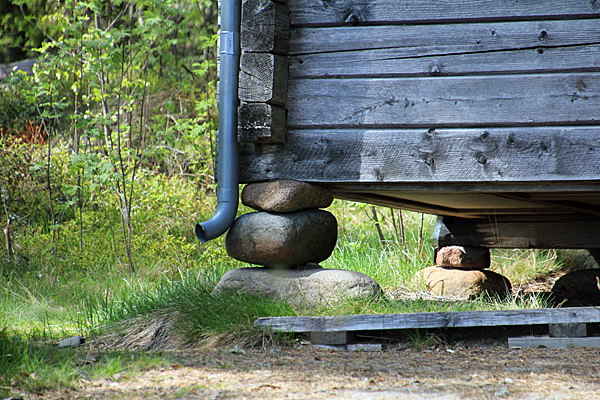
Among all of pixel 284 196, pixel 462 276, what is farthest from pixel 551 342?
pixel 462 276

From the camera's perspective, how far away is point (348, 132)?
4082 millimetres

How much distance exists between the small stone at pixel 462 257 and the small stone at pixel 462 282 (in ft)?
0.36

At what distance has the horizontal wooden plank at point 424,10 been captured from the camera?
12.6 ft

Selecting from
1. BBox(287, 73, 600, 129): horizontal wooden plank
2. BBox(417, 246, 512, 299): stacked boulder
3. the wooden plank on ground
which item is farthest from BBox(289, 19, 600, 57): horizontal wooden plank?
BBox(417, 246, 512, 299): stacked boulder

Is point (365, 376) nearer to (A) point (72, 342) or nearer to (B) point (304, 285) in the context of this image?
(B) point (304, 285)

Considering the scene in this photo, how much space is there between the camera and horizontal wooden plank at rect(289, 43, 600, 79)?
383 cm

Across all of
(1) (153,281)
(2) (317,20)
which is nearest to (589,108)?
(2) (317,20)

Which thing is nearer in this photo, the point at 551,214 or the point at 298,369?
the point at 298,369

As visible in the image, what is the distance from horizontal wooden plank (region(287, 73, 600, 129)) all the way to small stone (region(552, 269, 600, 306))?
2531 millimetres

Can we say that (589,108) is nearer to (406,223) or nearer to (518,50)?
(518,50)

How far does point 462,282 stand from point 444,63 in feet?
7.99

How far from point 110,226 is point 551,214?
15.2 feet

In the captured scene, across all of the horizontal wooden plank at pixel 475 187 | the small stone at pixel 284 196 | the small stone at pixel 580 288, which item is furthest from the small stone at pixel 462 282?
the small stone at pixel 284 196

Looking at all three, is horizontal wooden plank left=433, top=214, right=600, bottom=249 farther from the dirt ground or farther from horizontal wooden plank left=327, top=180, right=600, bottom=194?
the dirt ground
